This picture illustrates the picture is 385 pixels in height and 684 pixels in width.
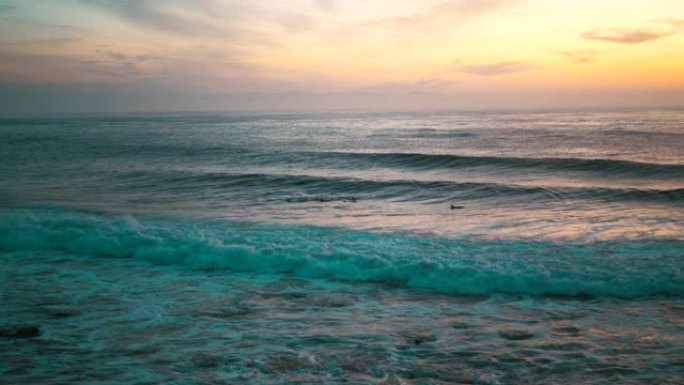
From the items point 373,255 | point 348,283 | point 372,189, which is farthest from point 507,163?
point 348,283

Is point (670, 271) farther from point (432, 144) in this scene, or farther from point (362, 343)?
point (432, 144)

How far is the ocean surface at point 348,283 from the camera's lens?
17.0ft

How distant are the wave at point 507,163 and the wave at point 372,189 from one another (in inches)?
173

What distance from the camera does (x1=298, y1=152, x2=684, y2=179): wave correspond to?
20594 mm

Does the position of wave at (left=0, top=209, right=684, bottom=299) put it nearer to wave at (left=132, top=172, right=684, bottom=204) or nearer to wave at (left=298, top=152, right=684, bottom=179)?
wave at (left=132, top=172, right=684, bottom=204)

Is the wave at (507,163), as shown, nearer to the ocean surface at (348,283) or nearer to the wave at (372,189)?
the ocean surface at (348,283)

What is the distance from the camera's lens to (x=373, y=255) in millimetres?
9258

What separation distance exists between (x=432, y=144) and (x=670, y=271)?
Result: 27.2 m

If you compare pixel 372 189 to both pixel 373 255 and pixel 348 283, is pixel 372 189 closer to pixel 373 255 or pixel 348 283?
pixel 373 255

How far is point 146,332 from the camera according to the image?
20.0 ft

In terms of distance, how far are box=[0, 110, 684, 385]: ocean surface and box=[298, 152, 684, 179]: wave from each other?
1.39 metres

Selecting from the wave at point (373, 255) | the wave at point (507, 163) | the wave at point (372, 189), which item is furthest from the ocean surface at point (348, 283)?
the wave at point (507, 163)

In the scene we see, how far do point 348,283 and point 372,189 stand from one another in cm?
1119

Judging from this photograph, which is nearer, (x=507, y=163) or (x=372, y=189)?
(x=372, y=189)
